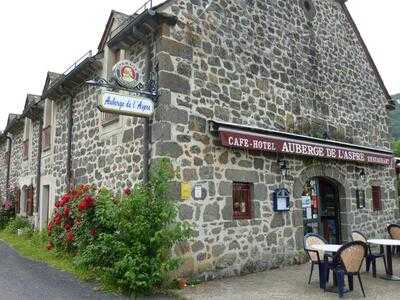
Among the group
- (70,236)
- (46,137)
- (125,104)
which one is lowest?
(70,236)

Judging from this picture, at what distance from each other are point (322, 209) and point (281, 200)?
2.43 m

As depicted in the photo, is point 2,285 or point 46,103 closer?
point 2,285

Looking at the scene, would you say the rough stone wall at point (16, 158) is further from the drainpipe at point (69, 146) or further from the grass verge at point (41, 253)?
the drainpipe at point (69, 146)

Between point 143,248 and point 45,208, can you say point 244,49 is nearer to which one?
point 143,248

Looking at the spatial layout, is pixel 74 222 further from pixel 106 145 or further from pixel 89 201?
pixel 106 145

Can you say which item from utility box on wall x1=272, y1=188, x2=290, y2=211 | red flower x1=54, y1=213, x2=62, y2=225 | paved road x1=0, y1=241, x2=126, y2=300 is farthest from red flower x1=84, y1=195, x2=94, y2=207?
utility box on wall x1=272, y1=188, x2=290, y2=211

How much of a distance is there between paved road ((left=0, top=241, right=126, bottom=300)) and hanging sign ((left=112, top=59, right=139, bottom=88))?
12.0 ft

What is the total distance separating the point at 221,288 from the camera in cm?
729

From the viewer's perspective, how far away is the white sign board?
6853mm

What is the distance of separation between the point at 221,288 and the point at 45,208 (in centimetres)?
877

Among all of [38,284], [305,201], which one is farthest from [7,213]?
[305,201]

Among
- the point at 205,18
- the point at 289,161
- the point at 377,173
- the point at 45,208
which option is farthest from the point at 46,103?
the point at 377,173

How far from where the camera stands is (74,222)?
9594 millimetres

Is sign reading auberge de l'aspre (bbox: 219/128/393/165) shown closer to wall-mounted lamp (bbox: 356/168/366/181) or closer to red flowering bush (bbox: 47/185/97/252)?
wall-mounted lamp (bbox: 356/168/366/181)
